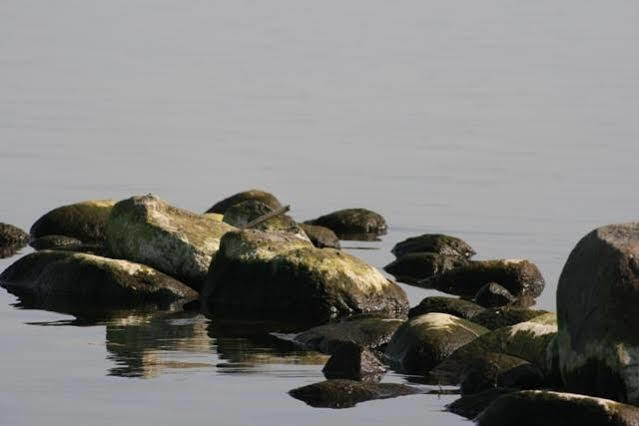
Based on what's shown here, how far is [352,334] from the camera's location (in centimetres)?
2059

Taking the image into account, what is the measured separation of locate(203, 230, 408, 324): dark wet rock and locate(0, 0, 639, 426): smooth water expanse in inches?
38.6

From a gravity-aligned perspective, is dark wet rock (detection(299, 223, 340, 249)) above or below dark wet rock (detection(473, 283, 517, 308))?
above

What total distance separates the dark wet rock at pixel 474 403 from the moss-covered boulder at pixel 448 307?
4840 mm

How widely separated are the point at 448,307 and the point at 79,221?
813 centimetres

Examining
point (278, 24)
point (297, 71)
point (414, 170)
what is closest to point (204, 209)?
point (414, 170)

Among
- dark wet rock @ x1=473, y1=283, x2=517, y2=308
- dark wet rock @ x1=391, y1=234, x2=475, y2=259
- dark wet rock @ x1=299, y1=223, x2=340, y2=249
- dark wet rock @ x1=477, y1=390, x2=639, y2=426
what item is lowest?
dark wet rock @ x1=477, y1=390, x2=639, y2=426

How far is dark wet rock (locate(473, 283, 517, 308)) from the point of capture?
81.5 ft

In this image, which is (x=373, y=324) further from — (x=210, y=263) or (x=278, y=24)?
(x=278, y=24)

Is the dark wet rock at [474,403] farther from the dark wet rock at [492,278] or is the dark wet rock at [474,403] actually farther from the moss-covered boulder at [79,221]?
the moss-covered boulder at [79,221]

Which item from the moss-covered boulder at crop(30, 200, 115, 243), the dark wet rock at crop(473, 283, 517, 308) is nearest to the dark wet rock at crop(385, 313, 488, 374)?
the dark wet rock at crop(473, 283, 517, 308)

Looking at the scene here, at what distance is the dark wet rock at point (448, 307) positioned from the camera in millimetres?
22172

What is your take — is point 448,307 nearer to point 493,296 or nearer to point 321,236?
point 493,296

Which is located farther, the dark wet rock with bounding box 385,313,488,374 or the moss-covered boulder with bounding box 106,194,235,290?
the moss-covered boulder with bounding box 106,194,235,290

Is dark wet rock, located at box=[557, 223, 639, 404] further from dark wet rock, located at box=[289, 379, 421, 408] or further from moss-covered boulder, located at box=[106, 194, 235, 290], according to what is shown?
moss-covered boulder, located at box=[106, 194, 235, 290]
